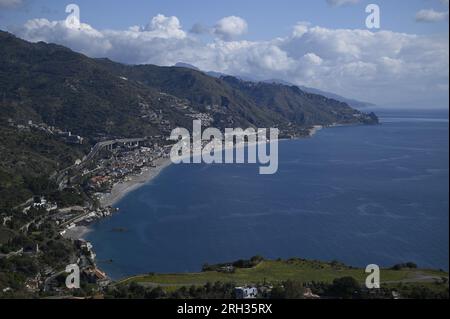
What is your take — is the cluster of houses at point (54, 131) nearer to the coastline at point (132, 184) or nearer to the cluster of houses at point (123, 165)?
the cluster of houses at point (123, 165)

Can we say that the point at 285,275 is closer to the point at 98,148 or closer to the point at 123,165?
the point at 123,165

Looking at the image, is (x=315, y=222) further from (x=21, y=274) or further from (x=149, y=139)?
(x=149, y=139)

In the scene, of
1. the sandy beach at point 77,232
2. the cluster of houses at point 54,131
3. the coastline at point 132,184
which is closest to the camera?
the sandy beach at point 77,232

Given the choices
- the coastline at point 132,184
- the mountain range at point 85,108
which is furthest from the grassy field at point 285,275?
the coastline at point 132,184

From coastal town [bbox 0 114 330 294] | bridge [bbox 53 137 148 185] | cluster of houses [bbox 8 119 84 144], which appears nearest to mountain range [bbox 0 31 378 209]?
cluster of houses [bbox 8 119 84 144]
